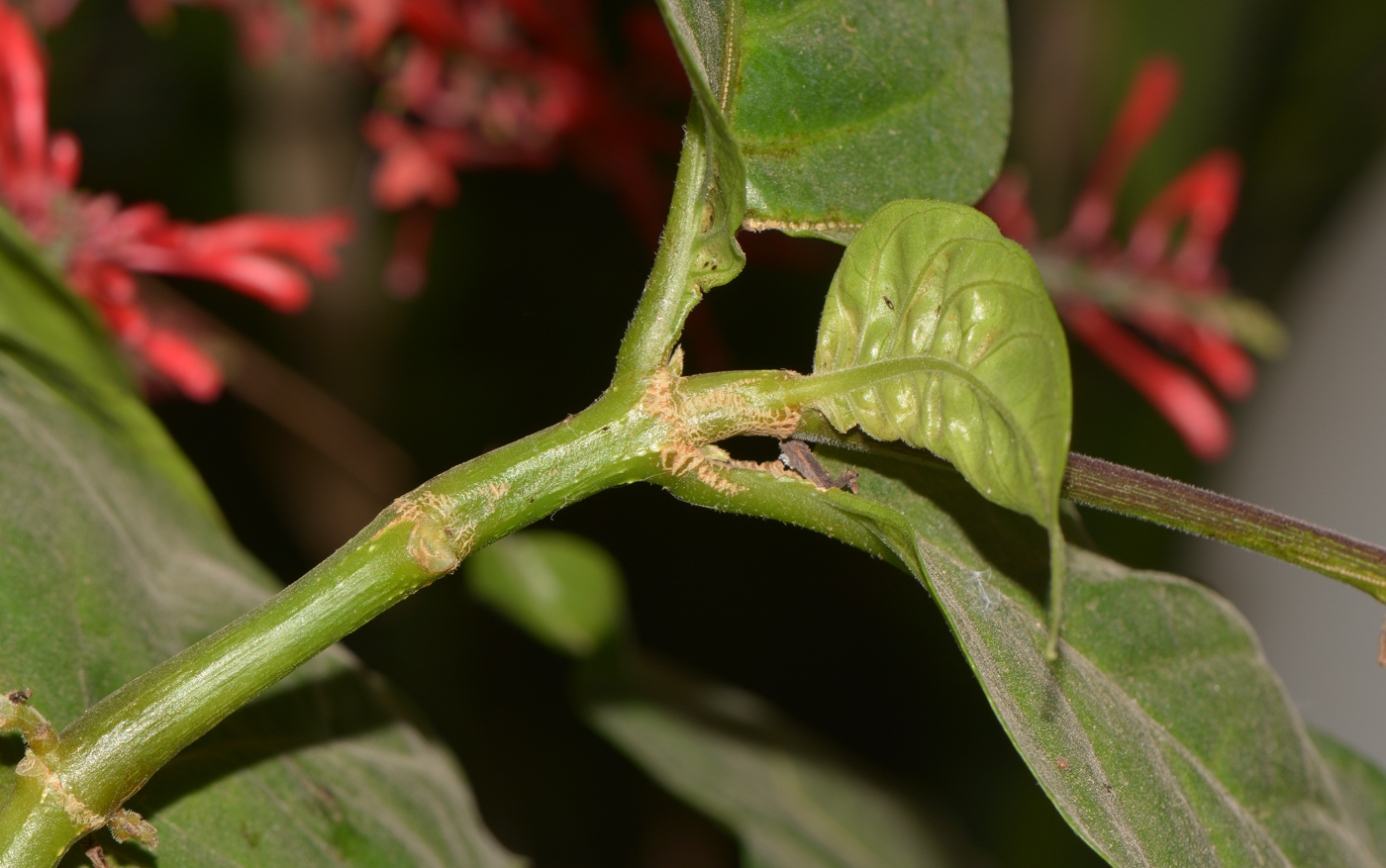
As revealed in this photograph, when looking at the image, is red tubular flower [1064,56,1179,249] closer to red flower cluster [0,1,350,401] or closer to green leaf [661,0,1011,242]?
green leaf [661,0,1011,242]

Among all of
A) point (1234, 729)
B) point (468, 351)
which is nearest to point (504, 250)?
point (468, 351)

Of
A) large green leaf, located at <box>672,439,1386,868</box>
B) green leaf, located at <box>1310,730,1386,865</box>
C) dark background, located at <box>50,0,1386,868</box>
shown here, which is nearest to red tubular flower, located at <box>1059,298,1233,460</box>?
dark background, located at <box>50,0,1386,868</box>

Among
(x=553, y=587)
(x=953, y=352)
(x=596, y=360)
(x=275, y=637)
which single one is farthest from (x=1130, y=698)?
(x=596, y=360)

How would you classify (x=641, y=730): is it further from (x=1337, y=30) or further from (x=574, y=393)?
(x=1337, y=30)

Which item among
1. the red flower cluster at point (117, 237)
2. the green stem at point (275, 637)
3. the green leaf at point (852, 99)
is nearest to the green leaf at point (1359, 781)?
the green leaf at point (852, 99)

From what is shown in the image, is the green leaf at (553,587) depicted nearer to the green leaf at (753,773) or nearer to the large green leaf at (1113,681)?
the green leaf at (753,773)

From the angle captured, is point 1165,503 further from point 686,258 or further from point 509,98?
point 509,98
